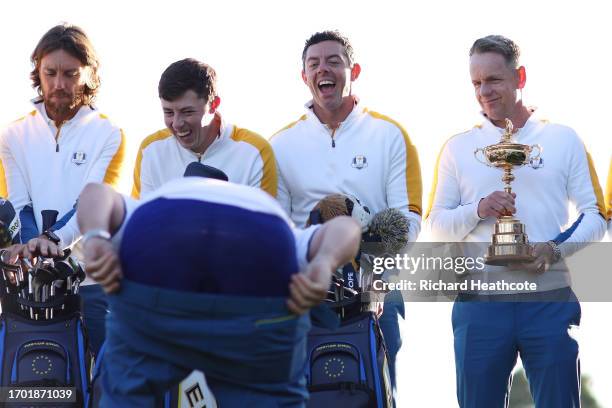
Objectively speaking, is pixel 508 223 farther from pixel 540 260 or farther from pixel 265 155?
pixel 265 155

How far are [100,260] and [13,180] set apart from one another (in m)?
3.37

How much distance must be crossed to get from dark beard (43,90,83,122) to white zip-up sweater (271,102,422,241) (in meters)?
1.21

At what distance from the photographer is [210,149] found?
768 cm

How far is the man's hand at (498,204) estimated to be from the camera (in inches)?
291

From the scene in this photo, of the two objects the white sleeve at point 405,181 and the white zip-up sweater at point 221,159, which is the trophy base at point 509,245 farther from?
the white zip-up sweater at point 221,159

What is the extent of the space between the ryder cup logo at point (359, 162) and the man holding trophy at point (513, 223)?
0.50 meters

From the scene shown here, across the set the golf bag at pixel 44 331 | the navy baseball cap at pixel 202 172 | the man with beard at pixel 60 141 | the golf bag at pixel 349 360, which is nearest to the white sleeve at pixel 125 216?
the navy baseball cap at pixel 202 172

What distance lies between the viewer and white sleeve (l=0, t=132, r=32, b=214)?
7766mm

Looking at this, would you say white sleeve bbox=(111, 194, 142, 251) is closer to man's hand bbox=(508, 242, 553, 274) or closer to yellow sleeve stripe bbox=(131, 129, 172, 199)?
yellow sleeve stripe bbox=(131, 129, 172, 199)

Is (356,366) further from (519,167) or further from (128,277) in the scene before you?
(128,277)

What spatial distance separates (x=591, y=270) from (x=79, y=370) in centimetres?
313

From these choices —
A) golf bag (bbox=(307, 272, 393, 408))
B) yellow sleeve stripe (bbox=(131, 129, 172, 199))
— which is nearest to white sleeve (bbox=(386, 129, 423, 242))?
golf bag (bbox=(307, 272, 393, 408))

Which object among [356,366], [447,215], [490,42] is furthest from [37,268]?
[490,42]

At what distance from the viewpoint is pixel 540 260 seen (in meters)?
7.50
